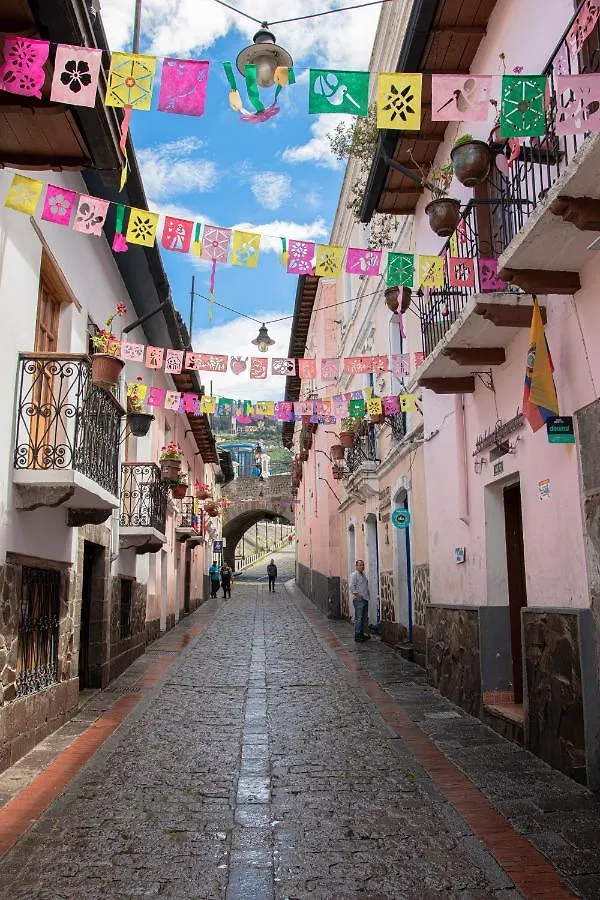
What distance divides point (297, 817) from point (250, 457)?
7657 cm

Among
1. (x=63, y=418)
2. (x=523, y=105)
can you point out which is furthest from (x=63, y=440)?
(x=523, y=105)

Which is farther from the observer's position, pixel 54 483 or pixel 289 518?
pixel 289 518

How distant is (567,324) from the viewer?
5.69 metres

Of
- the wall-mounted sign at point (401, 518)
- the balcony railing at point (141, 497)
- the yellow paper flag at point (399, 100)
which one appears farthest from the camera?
the wall-mounted sign at point (401, 518)

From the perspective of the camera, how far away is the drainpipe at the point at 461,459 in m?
8.49

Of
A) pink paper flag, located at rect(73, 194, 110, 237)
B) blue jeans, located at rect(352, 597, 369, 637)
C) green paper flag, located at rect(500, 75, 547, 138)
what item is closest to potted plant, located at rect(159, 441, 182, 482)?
blue jeans, located at rect(352, 597, 369, 637)

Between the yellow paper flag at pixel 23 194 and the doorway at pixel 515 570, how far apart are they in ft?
16.8

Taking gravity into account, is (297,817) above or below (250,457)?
below

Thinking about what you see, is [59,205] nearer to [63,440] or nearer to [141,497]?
[63,440]

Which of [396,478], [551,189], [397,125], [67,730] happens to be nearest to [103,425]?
[67,730]

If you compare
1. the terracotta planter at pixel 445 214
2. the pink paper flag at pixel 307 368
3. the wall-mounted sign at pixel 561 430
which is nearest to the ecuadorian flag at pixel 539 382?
the wall-mounted sign at pixel 561 430

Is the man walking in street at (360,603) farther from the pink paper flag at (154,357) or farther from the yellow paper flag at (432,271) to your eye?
the yellow paper flag at (432,271)

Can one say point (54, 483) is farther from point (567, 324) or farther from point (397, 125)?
point (567, 324)

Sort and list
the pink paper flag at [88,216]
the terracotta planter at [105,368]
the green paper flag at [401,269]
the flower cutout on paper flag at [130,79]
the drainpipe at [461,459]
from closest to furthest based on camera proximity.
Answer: the flower cutout on paper flag at [130,79]
the pink paper flag at [88,216]
the terracotta planter at [105,368]
the green paper flag at [401,269]
the drainpipe at [461,459]
